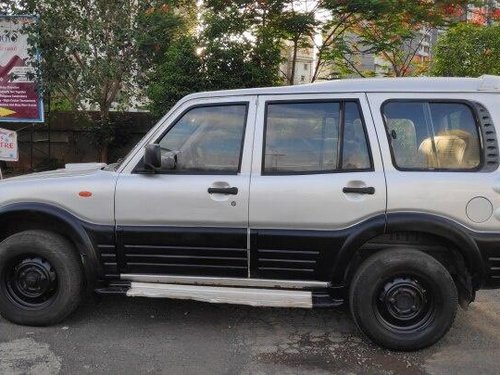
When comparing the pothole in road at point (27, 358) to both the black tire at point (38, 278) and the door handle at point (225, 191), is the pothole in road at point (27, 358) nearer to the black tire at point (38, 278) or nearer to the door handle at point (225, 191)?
the black tire at point (38, 278)

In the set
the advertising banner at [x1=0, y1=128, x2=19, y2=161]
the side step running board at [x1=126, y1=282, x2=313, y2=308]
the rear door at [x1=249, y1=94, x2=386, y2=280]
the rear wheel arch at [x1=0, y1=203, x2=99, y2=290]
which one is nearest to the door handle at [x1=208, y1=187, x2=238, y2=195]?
the rear door at [x1=249, y1=94, x2=386, y2=280]

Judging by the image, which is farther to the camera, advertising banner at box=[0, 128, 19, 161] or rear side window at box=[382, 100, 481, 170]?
advertising banner at box=[0, 128, 19, 161]

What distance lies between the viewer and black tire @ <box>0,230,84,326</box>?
4.11 meters

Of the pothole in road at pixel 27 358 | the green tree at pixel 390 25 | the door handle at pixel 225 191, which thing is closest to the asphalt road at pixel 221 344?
the pothole in road at pixel 27 358

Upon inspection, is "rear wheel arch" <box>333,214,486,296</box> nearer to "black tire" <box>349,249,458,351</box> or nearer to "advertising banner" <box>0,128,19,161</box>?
"black tire" <box>349,249,458,351</box>

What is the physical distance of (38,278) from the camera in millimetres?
4172

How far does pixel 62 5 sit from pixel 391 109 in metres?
6.69

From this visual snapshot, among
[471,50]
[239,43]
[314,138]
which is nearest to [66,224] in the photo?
[314,138]

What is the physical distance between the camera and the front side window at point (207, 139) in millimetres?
4047

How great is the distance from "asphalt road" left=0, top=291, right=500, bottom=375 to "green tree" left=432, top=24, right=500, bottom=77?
5709mm

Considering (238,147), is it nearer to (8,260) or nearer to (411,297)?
(411,297)

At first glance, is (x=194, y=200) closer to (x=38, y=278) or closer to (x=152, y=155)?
(x=152, y=155)

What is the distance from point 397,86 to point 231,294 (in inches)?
77.7

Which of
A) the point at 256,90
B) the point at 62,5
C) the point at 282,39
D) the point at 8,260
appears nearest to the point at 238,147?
the point at 256,90
